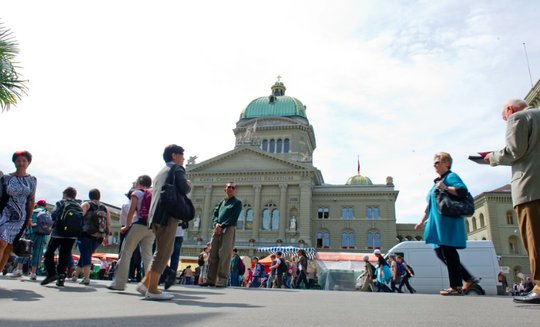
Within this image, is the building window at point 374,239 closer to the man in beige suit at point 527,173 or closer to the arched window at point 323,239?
the arched window at point 323,239

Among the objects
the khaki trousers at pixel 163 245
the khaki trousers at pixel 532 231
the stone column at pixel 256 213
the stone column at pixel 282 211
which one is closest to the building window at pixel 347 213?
the stone column at pixel 282 211

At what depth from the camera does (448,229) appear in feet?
19.1

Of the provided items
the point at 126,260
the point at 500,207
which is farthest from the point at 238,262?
the point at 500,207

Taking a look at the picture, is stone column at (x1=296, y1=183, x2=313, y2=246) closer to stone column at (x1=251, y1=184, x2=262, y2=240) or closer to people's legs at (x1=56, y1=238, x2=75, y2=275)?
stone column at (x1=251, y1=184, x2=262, y2=240)

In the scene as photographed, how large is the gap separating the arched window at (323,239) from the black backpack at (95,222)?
1644 inches

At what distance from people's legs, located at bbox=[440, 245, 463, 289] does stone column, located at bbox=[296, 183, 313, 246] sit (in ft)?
126

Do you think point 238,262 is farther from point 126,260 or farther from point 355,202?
point 355,202

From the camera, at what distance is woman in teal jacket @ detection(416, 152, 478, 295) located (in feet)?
18.9

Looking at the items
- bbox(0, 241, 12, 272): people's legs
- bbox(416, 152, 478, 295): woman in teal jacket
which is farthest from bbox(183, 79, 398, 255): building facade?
bbox(0, 241, 12, 272): people's legs

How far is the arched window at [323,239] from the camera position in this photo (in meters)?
47.8

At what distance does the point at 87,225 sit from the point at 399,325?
6.72 metres

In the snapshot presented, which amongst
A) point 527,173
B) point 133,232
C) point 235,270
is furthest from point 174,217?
point 235,270

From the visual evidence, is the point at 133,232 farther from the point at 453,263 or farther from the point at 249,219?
the point at 249,219

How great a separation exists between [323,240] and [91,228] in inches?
1661
